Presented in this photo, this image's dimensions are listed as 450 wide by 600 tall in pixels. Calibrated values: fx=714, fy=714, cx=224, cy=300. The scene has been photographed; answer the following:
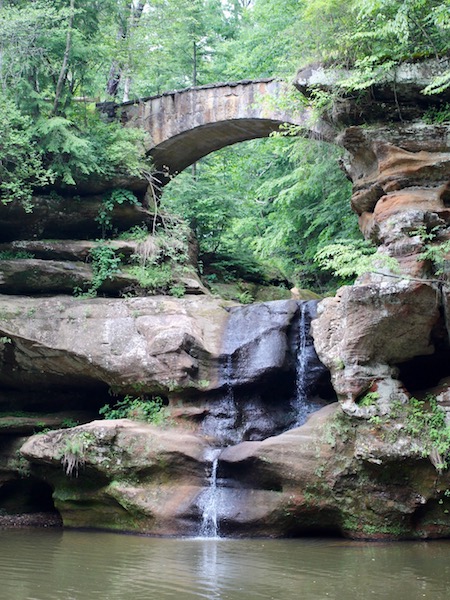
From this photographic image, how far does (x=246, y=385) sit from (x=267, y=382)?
403 mm

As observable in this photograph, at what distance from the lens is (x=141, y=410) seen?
13.5 m

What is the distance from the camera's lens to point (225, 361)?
1383 centimetres

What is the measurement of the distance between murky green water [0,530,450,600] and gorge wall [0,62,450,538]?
0.81 m

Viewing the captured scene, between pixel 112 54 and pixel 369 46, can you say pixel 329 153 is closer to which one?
pixel 369 46

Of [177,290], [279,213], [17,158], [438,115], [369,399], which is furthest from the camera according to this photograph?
[279,213]

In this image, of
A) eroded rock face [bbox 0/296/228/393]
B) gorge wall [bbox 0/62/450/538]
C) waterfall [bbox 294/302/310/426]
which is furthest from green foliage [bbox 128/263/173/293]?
waterfall [bbox 294/302/310/426]

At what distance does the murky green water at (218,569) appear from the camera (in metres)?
7.20

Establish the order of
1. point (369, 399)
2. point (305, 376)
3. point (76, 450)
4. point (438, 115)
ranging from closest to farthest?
point (369, 399), point (76, 450), point (438, 115), point (305, 376)

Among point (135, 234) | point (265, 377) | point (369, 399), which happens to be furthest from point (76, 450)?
point (135, 234)

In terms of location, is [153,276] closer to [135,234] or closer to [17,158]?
[135,234]

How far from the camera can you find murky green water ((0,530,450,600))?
23.6 feet

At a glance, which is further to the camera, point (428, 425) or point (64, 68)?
point (64, 68)

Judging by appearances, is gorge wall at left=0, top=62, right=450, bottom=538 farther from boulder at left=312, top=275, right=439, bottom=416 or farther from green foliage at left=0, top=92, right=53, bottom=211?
green foliage at left=0, top=92, right=53, bottom=211

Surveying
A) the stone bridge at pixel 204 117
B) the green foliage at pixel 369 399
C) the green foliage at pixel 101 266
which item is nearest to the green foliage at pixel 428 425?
the green foliage at pixel 369 399
